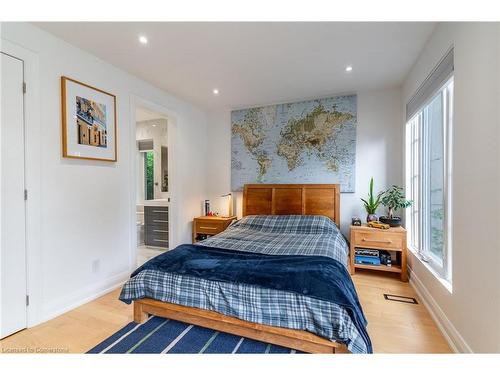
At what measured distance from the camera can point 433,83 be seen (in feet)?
6.45

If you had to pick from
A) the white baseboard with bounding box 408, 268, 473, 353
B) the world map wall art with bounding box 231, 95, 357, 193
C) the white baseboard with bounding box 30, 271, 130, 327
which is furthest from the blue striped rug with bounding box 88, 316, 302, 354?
the world map wall art with bounding box 231, 95, 357, 193

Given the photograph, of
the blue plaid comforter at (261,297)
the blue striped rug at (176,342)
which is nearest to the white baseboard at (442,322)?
the blue plaid comforter at (261,297)

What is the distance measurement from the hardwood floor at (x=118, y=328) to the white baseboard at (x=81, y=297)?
5cm

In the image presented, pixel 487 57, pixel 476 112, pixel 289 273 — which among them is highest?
pixel 487 57

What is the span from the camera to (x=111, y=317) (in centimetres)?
194

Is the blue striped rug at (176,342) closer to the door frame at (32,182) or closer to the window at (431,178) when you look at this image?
the door frame at (32,182)

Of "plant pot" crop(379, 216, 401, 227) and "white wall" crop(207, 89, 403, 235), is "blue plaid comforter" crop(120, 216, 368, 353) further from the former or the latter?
"white wall" crop(207, 89, 403, 235)

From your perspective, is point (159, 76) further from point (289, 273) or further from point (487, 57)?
point (487, 57)

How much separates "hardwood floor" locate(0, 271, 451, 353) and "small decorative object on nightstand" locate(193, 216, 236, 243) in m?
1.49

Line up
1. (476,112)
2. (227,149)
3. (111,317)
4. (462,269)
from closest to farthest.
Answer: (476,112), (462,269), (111,317), (227,149)

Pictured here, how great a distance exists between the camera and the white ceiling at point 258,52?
1854 mm

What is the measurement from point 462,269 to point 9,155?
3285mm

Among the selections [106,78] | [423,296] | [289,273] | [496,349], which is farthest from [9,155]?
[423,296]

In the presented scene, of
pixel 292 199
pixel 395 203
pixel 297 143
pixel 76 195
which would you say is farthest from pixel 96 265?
pixel 395 203
